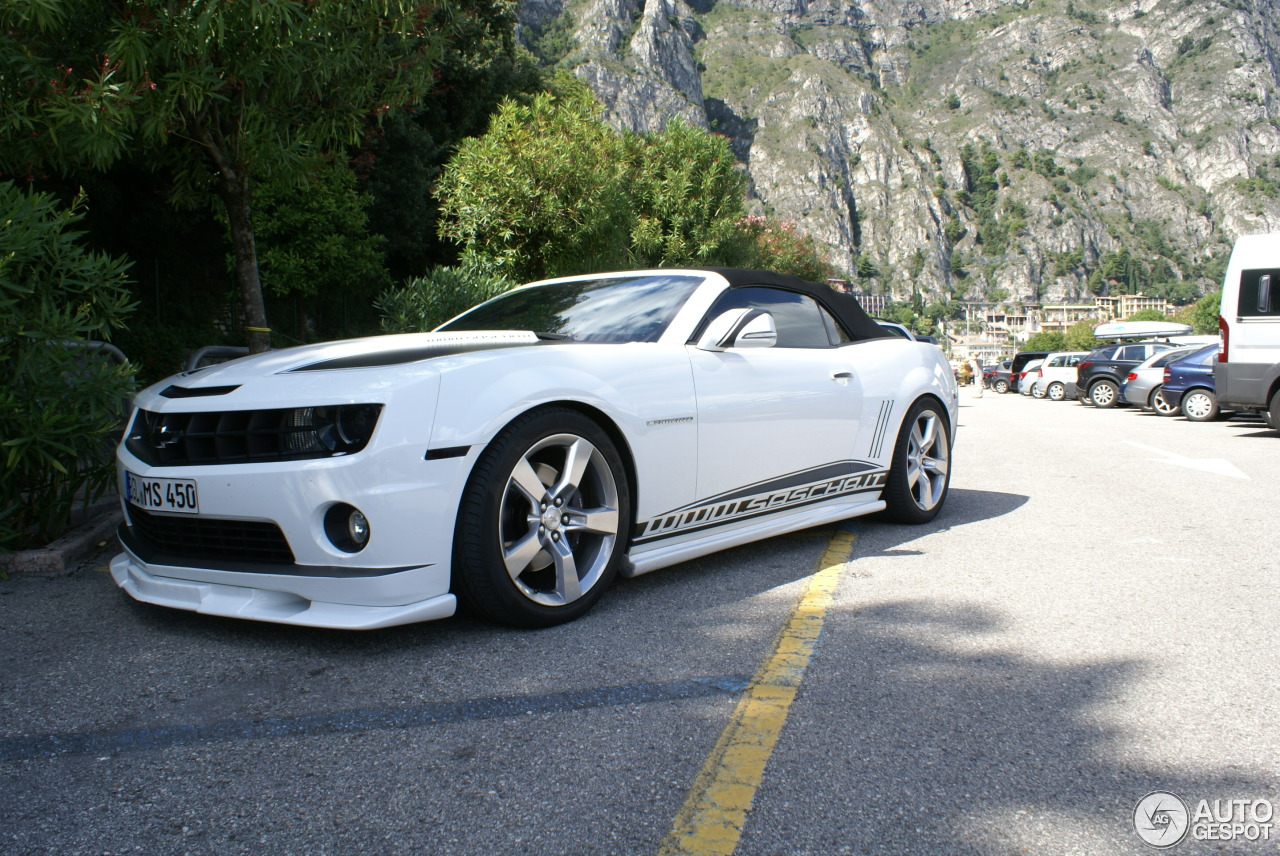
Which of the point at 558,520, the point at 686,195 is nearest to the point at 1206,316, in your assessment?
the point at 686,195

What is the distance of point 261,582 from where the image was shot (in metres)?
3.08

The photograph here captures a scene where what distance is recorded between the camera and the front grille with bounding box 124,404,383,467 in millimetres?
3010

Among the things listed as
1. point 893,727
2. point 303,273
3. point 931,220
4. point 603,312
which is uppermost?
point 931,220

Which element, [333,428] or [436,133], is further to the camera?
[436,133]

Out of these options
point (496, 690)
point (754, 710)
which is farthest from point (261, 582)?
point (754, 710)

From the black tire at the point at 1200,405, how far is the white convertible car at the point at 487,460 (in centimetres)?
1479

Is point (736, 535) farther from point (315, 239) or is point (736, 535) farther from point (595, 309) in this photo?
point (315, 239)

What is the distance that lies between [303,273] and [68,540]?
1254 cm

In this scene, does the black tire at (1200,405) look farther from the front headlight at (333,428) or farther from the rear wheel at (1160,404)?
the front headlight at (333,428)

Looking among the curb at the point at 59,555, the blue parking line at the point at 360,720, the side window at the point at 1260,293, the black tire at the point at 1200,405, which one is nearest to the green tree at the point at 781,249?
the black tire at the point at 1200,405

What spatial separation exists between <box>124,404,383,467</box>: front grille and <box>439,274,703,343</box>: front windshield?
4.36 ft

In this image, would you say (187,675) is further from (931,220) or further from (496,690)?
(931,220)

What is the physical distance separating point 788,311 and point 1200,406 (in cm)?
1489

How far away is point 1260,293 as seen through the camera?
12.3m
